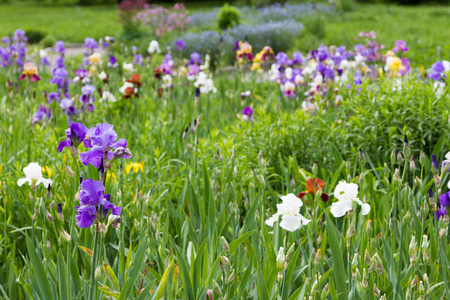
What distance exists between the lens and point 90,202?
1.14 metres

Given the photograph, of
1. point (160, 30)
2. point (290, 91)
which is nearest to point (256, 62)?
point (290, 91)

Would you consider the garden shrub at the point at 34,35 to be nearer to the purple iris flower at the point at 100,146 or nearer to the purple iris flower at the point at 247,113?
the purple iris flower at the point at 247,113

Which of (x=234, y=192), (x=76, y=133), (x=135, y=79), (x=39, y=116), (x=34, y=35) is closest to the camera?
(x=76, y=133)

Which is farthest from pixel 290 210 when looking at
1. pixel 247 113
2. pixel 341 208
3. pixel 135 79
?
Answer: pixel 135 79

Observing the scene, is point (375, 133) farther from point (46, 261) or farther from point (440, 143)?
point (46, 261)

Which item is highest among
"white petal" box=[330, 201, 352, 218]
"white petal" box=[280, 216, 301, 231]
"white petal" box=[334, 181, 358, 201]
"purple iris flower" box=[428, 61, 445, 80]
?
"purple iris flower" box=[428, 61, 445, 80]

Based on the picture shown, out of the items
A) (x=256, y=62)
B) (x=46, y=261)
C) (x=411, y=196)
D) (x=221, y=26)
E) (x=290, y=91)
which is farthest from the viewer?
(x=221, y=26)

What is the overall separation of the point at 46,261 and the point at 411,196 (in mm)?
1235

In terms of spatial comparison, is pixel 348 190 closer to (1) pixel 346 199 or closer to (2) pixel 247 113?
(1) pixel 346 199

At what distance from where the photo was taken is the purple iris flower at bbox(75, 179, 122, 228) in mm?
1117

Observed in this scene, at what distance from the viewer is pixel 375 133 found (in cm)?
266

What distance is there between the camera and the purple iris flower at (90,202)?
1117 mm

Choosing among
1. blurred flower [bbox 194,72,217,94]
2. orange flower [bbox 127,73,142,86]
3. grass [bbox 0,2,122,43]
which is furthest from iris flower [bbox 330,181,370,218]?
grass [bbox 0,2,122,43]

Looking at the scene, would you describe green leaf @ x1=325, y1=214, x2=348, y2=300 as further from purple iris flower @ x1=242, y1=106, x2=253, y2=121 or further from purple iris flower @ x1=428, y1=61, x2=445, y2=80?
purple iris flower @ x1=428, y1=61, x2=445, y2=80
